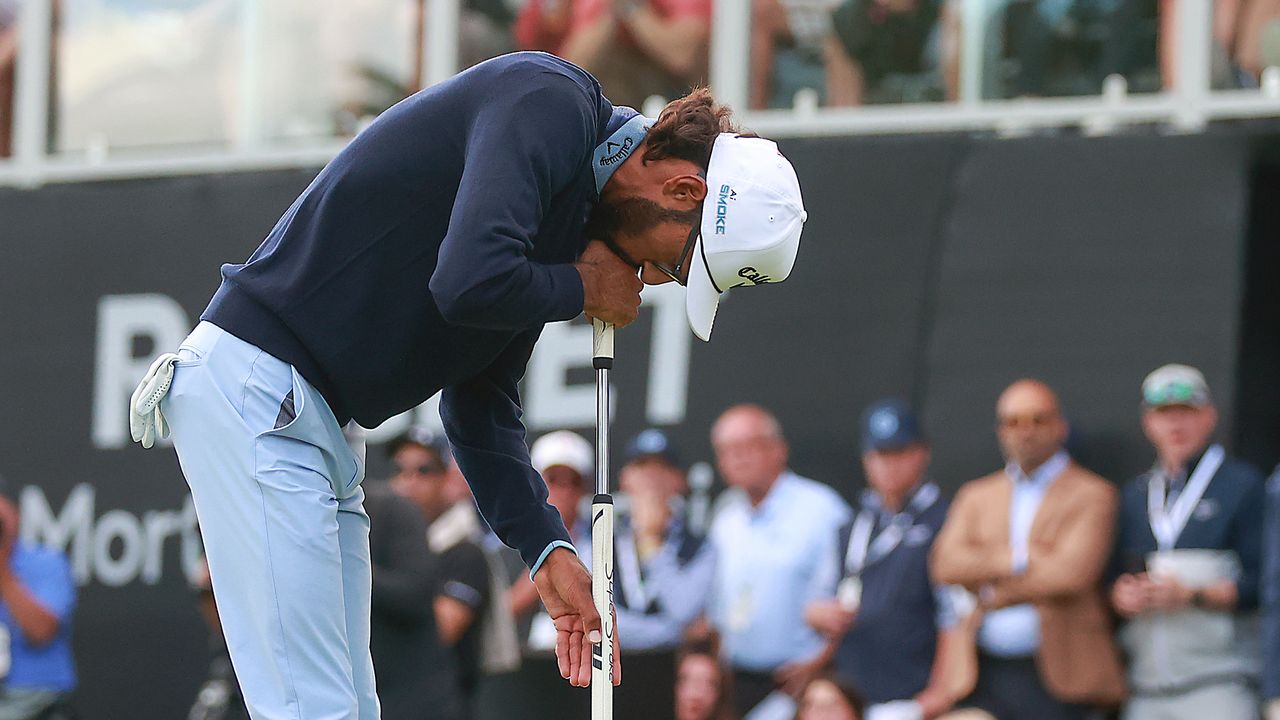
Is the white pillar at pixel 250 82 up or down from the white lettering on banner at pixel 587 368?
up

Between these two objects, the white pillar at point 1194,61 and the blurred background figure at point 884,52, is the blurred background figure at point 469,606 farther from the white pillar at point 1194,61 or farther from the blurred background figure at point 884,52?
the white pillar at point 1194,61

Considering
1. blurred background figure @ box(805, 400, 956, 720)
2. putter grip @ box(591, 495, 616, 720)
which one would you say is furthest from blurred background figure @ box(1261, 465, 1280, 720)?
putter grip @ box(591, 495, 616, 720)

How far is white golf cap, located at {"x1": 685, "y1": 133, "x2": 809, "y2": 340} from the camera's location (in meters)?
3.76

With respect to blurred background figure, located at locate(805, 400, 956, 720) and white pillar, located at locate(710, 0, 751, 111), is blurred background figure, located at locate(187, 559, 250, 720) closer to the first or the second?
blurred background figure, located at locate(805, 400, 956, 720)

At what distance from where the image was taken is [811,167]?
363 inches

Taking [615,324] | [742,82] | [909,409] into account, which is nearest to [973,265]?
[909,409]

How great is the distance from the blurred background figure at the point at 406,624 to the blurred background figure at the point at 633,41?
2.74 m

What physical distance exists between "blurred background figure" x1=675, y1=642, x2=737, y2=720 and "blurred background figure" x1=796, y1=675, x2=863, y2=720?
50 cm

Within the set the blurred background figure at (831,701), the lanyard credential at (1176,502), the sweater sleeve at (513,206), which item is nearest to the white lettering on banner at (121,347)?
the blurred background figure at (831,701)

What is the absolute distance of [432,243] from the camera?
3779 millimetres

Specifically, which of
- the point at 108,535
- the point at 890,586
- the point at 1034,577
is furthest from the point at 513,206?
the point at 108,535

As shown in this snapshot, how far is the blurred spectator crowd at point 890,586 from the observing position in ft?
24.1

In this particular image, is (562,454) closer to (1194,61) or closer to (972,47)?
(972,47)

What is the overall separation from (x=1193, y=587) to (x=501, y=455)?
388 cm
